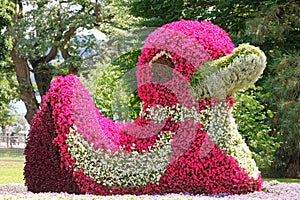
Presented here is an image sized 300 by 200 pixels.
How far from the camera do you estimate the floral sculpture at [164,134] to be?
6.50 metres

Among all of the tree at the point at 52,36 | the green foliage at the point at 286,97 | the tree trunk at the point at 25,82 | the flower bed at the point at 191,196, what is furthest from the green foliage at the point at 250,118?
the tree trunk at the point at 25,82

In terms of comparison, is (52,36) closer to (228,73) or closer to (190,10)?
(190,10)

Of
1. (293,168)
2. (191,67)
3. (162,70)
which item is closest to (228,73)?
(191,67)

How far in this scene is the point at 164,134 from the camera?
263 inches

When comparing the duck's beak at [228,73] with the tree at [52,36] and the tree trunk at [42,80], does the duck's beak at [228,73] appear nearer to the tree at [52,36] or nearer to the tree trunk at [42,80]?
the tree at [52,36]

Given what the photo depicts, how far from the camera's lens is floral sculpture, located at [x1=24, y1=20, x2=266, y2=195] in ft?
21.3

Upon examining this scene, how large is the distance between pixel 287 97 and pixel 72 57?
10.5 m

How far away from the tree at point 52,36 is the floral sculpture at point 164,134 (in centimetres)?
1458

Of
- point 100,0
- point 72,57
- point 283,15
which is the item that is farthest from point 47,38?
point 283,15

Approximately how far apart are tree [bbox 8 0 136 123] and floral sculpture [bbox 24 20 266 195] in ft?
47.8

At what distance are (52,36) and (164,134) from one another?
15782 mm

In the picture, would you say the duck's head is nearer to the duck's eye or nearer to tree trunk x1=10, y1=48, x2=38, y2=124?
the duck's eye

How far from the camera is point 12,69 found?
977 inches

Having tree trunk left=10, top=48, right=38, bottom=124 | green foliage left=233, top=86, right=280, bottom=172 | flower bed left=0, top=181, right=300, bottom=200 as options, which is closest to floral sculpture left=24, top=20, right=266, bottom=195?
flower bed left=0, top=181, right=300, bottom=200
